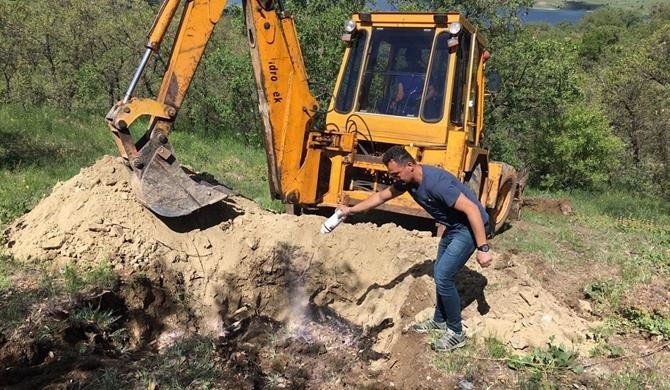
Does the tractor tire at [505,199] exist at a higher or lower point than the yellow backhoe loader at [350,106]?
lower

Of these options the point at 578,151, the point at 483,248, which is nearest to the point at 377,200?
the point at 483,248

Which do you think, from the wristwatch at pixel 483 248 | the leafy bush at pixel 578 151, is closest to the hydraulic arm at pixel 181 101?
the wristwatch at pixel 483 248

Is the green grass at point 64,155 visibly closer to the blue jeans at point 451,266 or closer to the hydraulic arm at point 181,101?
the hydraulic arm at point 181,101

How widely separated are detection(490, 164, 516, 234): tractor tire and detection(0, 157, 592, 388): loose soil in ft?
9.29

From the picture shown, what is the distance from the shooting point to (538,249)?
8.42 meters

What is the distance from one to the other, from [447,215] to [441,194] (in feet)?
0.95

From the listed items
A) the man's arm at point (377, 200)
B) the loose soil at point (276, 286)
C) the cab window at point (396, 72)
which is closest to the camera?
the man's arm at point (377, 200)

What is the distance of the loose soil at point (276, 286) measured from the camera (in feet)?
16.8

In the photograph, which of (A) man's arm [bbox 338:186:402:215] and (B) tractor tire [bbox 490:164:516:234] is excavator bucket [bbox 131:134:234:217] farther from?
(B) tractor tire [bbox 490:164:516:234]

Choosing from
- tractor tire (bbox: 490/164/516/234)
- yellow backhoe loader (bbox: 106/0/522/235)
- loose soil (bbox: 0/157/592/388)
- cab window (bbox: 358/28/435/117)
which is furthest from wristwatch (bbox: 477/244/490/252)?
tractor tire (bbox: 490/164/516/234)

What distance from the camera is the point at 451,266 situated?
477 centimetres

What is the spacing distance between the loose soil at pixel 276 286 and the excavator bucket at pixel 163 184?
0.91ft

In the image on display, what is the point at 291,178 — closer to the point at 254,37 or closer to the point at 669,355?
the point at 254,37

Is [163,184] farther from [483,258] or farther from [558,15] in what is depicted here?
[558,15]
